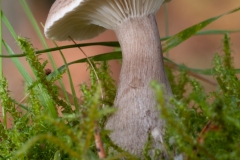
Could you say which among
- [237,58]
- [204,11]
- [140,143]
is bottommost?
[140,143]

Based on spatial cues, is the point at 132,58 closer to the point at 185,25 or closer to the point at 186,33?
the point at 186,33

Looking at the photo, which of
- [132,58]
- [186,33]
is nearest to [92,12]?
[132,58]

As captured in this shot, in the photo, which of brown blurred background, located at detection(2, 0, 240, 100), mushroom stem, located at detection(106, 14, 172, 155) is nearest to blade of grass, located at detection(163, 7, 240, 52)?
mushroom stem, located at detection(106, 14, 172, 155)

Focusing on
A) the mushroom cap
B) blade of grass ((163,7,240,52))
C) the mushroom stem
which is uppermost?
the mushroom cap

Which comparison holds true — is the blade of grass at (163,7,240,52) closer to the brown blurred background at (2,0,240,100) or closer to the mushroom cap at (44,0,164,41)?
the mushroom cap at (44,0,164,41)

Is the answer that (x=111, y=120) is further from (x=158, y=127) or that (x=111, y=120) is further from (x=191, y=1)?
(x=191, y=1)

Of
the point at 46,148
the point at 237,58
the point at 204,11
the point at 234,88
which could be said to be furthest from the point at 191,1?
the point at 46,148
